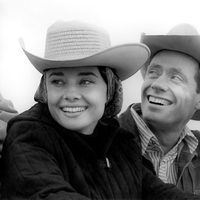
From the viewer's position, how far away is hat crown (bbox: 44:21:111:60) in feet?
6.06

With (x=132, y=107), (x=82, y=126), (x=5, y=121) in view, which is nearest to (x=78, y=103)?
(x=82, y=126)

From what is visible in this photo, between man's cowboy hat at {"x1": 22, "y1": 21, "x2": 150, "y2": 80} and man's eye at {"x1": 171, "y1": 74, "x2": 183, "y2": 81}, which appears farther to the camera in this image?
man's eye at {"x1": 171, "y1": 74, "x2": 183, "y2": 81}

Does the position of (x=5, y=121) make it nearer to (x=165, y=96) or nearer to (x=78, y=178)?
(x=78, y=178)

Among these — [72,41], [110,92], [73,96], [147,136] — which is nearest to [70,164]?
[73,96]

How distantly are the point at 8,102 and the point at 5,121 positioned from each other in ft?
0.38

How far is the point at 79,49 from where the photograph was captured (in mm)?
1851

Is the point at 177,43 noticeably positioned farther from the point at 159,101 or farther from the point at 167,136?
the point at 167,136

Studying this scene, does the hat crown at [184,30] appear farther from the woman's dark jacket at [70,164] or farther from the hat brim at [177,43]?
the woman's dark jacket at [70,164]

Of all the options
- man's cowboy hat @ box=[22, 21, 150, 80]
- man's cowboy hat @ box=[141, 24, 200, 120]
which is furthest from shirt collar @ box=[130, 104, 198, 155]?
man's cowboy hat @ box=[22, 21, 150, 80]

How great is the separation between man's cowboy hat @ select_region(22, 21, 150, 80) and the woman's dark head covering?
0.04 meters

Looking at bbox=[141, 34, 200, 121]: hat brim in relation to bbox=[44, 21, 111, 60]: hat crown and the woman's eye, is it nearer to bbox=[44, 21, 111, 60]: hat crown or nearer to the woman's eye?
bbox=[44, 21, 111, 60]: hat crown

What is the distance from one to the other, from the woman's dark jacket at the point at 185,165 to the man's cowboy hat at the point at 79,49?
76 cm

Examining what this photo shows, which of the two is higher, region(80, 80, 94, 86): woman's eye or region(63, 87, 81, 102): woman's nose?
region(80, 80, 94, 86): woman's eye

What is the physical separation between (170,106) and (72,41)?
0.91 m
